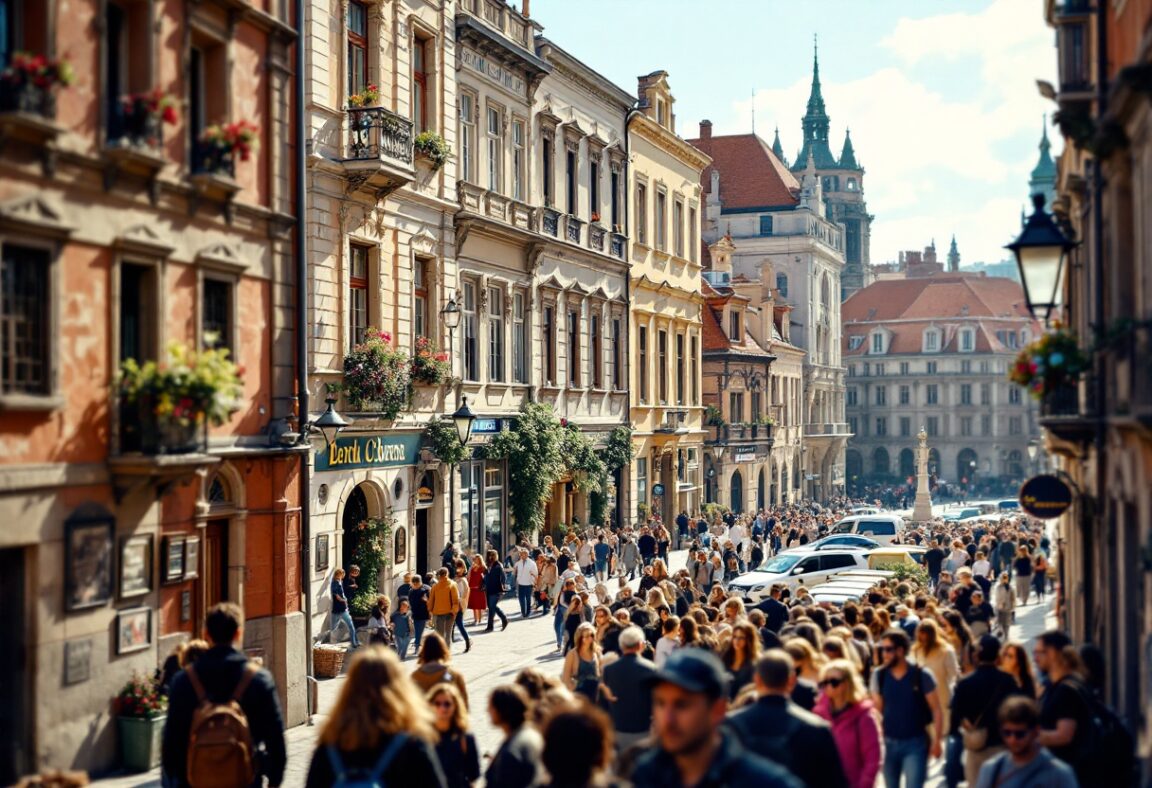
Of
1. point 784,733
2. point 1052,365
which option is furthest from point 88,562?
point 1052,365

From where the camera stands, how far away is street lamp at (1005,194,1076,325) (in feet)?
46.4

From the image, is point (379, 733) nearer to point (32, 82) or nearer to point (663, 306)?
point (32, 82)

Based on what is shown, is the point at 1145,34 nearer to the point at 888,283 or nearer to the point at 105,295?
the point at 105,295

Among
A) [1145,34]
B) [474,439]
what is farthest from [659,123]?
[1145,34]

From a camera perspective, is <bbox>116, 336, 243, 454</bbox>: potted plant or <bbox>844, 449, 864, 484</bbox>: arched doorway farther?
<bbox>844, 449, 864, 484</bbox>: arched doorway

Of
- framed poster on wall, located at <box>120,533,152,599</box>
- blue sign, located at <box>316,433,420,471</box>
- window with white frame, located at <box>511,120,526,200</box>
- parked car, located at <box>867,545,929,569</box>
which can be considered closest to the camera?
framed poster on wall, located at <box>120,533,152,599</box>

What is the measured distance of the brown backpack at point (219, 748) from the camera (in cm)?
936

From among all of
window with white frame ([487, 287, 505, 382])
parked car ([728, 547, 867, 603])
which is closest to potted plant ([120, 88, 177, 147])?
parked car ([728, 547, 867, 603])

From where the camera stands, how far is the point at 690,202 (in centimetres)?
5066

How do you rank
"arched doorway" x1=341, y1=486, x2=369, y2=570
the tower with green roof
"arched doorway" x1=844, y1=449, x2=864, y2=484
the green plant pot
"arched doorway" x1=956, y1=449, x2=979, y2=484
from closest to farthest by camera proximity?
the green plant pot → "arched doorway" x1=341, y1=486, x2=369, y2=570 → "arched doorway" x1=956, y1=449, x2=979, y2=484 → "arched doorway" x1=844, y1=449, x2=864, y2=484 → the tower with green roof

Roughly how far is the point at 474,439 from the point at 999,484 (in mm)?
96527

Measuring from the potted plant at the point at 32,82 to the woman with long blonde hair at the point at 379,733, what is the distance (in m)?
7.51

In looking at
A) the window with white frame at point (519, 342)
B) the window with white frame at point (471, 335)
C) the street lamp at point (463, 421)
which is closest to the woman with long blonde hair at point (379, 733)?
the street lamp at point (463, 421)

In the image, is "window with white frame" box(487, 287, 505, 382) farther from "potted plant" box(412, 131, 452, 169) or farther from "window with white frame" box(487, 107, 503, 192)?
"potted plant" box(412, 131, 452, 169)
